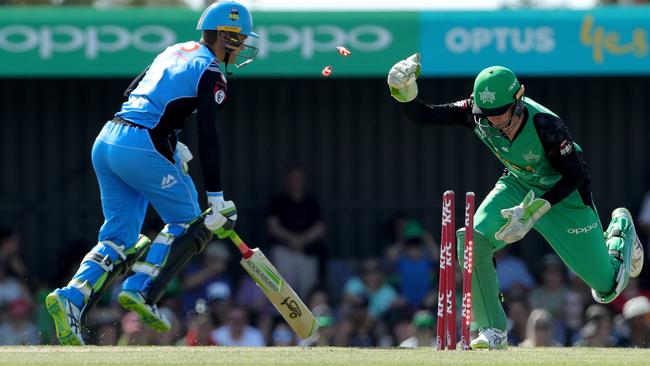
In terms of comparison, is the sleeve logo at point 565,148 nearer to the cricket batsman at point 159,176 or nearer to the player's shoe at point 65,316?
the cricket batsman at point 159,176

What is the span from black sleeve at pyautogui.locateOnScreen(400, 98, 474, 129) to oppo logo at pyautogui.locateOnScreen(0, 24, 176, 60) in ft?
19.4

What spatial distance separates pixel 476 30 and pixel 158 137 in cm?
662

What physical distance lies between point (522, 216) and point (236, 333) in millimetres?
5053

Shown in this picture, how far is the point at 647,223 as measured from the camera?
16000 millimetres

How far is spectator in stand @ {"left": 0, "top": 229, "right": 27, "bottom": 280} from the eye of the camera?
15406 mm

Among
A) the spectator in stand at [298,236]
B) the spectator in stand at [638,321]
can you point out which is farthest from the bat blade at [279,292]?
the spectator in stand at [298,236]

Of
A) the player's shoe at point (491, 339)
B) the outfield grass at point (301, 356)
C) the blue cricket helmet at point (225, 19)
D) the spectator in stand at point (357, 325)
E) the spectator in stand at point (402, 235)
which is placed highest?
the blue cricket helmet at point (225, 19)

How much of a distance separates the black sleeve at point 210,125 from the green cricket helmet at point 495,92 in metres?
1.68

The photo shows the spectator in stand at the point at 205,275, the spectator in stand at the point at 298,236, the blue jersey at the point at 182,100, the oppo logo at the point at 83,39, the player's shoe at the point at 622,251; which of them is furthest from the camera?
the spectator in stand at the point at 298,236

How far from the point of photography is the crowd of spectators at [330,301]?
14016 millimetres

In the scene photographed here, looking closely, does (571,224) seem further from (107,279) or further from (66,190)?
(66,190)

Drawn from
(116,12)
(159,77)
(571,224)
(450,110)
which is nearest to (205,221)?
(159,77)

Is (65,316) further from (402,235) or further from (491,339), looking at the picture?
(402,235)

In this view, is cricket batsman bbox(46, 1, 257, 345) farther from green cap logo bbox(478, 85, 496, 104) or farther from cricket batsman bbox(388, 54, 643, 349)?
green cap logo bbox(478, 85, 496, 104)
